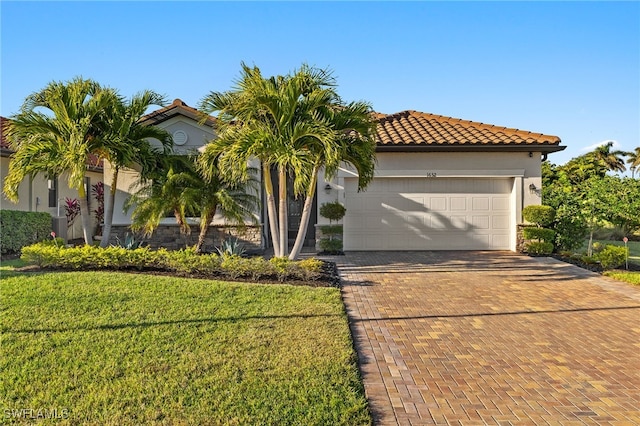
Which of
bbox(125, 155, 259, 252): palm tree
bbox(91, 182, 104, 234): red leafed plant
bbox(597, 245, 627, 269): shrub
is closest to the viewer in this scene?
bbox(125, 155, 259, 252): palm tree

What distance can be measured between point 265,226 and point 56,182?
8703mm

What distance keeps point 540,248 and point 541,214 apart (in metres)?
1.04

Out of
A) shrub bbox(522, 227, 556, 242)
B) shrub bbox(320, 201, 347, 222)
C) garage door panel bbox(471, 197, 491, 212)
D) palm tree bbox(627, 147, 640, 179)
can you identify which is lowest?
shrub bbox(522, 227, 556, 242)

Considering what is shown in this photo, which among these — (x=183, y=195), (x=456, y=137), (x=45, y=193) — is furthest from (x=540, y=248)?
(x=45, y=193)

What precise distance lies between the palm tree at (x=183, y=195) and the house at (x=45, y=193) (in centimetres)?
368

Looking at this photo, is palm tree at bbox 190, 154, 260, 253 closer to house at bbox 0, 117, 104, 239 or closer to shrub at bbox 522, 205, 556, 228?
house at bbox 0, 117, 104, 239

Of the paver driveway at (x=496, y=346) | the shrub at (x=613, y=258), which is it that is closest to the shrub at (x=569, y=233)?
the shrub at (x=613, y=258)

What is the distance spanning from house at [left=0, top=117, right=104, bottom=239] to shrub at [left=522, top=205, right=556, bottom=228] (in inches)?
525

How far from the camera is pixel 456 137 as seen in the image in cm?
1395

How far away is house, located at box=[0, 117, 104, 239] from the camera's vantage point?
1362 centimetres

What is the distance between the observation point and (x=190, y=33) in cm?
995

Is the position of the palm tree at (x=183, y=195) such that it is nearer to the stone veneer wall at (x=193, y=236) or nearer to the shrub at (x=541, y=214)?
the stone veneer wall at (x=193, y=236)

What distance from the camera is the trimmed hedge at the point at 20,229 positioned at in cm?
1162

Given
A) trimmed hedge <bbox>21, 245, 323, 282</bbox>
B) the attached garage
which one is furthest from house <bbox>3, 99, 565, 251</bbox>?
trimmed hedge <bbox>21, 245, 323, 282</bbox>
